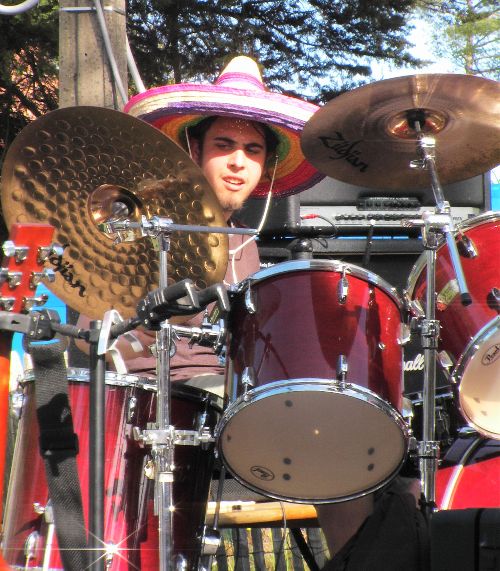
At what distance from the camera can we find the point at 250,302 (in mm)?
2691

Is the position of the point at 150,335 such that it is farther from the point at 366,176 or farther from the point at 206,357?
the point at 366,176

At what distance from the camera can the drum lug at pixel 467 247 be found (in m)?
2.95

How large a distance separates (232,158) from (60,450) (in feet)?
5.77

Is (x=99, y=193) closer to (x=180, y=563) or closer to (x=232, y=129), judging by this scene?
(x=232, y=129)

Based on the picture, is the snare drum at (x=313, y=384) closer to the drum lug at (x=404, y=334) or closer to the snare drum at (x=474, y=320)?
the drum lug at (x=404, y=334)

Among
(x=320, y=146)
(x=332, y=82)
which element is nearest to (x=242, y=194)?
(x=320, y=146)

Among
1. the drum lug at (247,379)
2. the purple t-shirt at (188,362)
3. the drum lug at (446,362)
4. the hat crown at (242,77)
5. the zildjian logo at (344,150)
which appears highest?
the hat crown at (242,77)

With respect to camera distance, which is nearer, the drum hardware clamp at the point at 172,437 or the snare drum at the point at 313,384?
the drum hardware clamp at the point at 172,437

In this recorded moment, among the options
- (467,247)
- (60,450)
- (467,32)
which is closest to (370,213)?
(467,247)

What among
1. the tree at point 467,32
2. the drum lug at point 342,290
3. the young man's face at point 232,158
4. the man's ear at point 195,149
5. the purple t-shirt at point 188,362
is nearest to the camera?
the drum lug at point 342,290

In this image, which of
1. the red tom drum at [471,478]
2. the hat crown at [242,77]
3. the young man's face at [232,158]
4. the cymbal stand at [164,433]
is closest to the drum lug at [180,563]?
the cymbal stand at [164,433]

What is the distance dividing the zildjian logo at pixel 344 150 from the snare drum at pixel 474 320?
1.68 ft

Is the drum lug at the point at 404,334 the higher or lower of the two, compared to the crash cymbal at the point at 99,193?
lower

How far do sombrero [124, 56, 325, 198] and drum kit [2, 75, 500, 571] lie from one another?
60 centimetres
